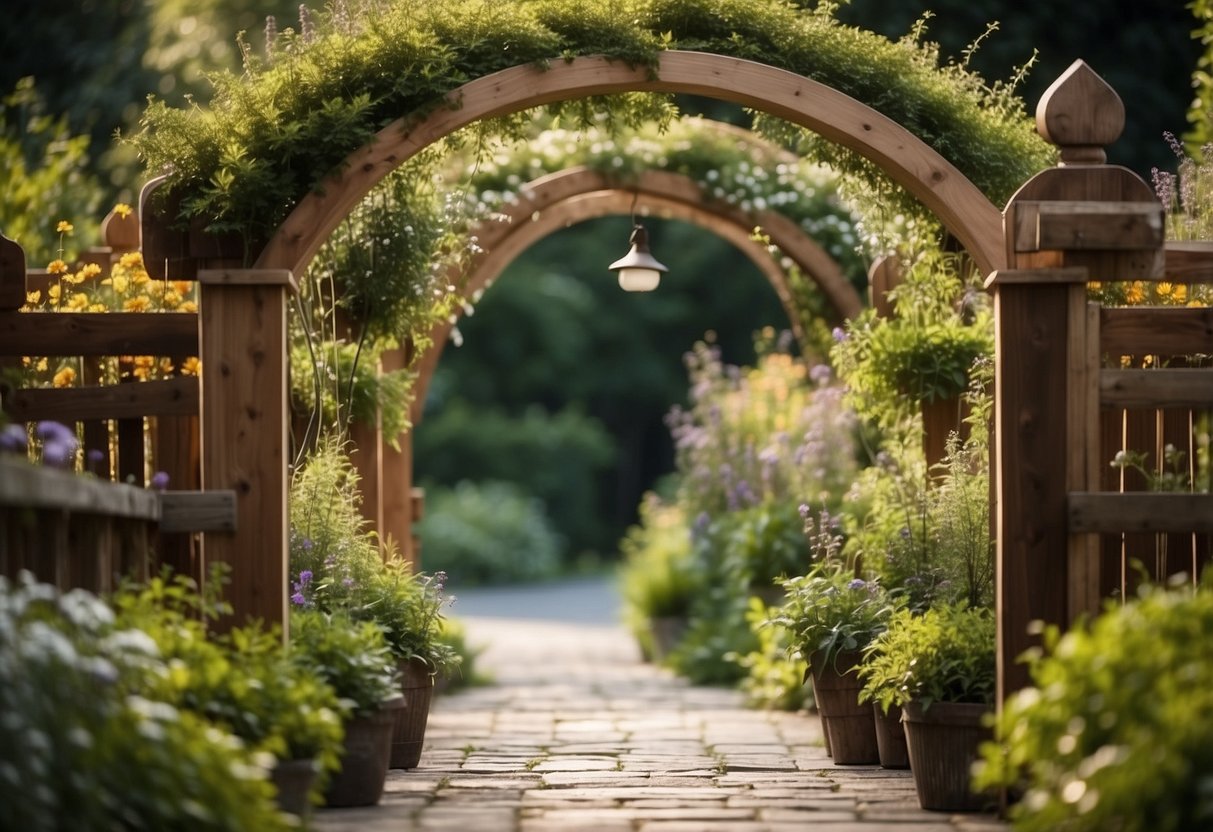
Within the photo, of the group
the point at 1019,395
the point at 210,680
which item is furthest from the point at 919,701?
the point at 210,680

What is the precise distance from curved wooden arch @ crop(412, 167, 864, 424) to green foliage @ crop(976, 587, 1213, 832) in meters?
4.40

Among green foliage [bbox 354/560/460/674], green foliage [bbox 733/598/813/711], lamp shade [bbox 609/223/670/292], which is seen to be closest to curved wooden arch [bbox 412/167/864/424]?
lamp shade [bbox 609/223/670/292]

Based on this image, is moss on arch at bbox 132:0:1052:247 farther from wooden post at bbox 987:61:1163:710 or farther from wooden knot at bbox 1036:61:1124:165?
wooden post at bbox 987:61:1163:710

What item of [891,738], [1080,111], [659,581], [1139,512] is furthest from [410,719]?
[659,581]

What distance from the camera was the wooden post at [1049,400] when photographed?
4.09m

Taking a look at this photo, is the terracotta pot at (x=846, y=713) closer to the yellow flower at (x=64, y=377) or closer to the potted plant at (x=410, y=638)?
the potted plant at (x=410, y=638)

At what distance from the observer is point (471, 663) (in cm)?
860

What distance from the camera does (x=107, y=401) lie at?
15.5ft

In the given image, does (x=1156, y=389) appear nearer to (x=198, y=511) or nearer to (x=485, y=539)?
(x=198, y=511)

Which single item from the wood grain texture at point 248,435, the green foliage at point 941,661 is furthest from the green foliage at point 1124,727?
the wood grain texture at point 248,435

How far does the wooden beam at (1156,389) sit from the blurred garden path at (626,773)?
1.23m

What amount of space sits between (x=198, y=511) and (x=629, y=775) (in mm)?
1694

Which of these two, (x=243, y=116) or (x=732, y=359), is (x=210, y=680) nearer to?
(x=243, y=116)

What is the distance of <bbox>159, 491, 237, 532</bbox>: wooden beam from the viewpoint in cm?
420
